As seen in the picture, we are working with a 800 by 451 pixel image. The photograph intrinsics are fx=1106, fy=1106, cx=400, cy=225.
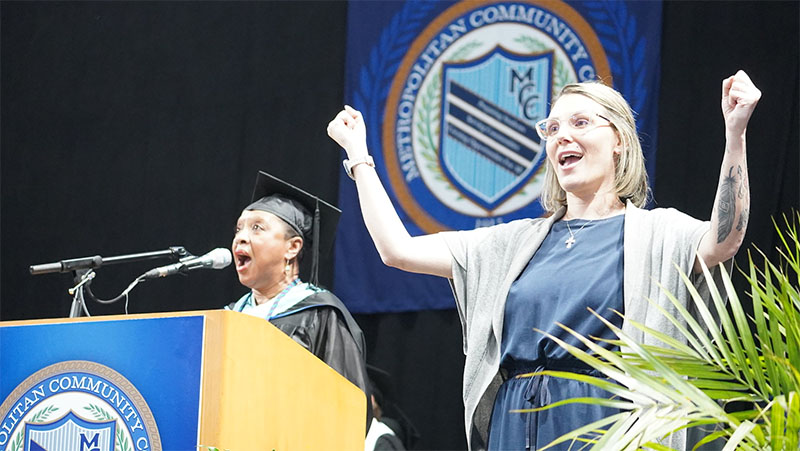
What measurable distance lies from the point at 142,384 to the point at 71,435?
0.20 metres

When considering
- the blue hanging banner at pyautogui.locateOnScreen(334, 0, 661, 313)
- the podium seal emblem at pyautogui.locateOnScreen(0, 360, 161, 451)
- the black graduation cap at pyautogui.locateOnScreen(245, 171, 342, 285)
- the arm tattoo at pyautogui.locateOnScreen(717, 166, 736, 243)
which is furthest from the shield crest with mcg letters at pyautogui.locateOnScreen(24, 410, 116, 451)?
the blue hanging banner at pyautogui.locateOnScreen(334, 0, 661, 313)

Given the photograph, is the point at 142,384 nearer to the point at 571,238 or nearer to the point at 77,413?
the point at 77,413

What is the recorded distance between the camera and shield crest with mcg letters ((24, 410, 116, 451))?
7.71ft

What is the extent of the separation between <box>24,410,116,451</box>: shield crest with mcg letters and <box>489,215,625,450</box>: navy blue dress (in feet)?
2.72

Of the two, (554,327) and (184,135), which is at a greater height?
(184,135)

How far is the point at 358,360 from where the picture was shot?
381 cm

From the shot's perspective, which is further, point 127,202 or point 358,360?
point 127,202

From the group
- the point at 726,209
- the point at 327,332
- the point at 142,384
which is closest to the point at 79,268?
the point at 327,332

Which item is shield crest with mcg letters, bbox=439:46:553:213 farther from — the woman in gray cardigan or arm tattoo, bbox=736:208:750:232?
arm tattoo, bbox=736:208:750:232

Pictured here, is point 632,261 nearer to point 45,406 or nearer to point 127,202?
point 45,406

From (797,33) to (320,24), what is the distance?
97.3 inches

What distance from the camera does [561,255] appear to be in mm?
2467

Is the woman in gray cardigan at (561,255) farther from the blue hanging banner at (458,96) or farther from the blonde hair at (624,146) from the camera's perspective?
the blue hanging banner at (458,96)

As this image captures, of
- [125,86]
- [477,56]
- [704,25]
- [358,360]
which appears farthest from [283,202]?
[125,86]
